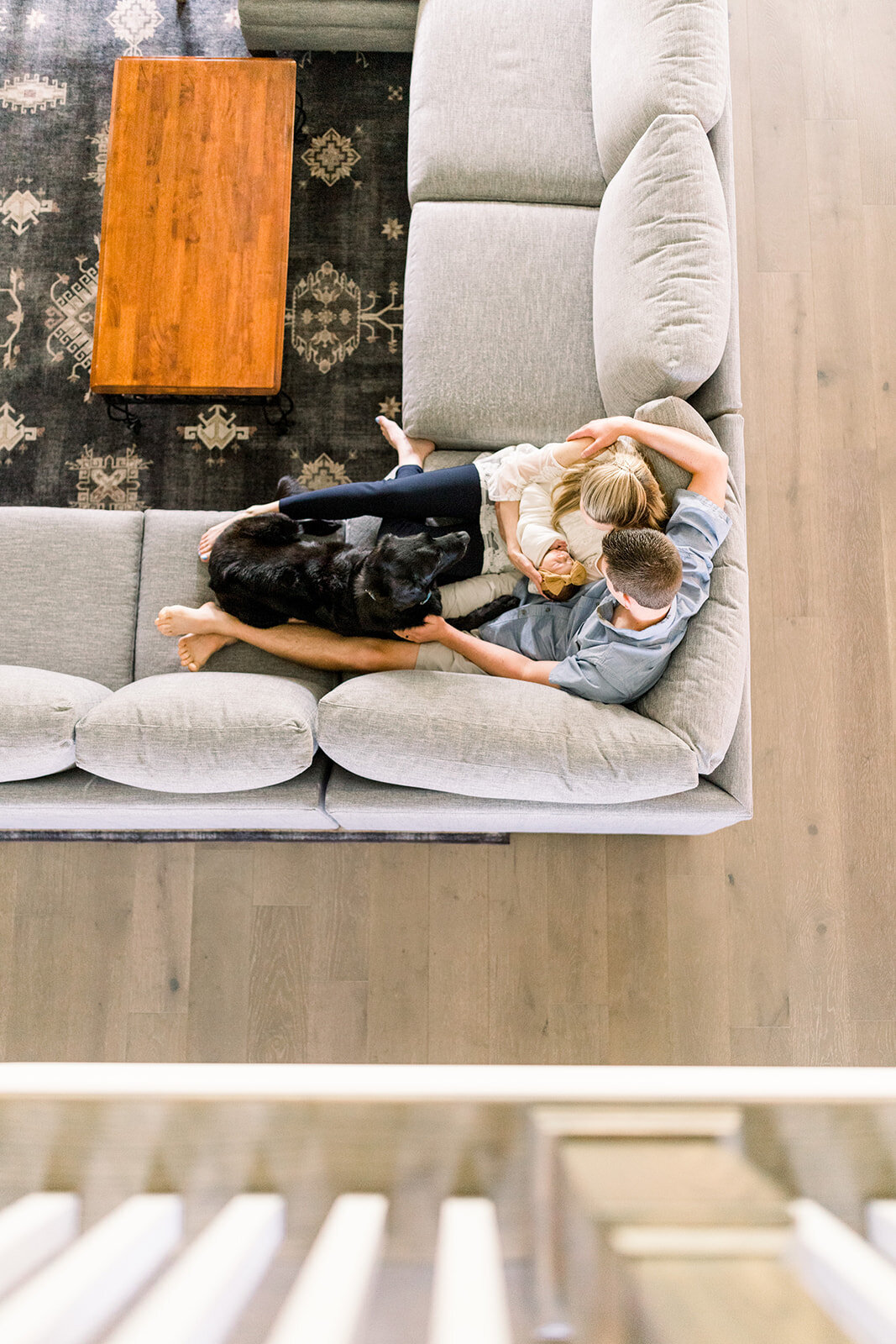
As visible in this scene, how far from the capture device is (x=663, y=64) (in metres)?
1.86

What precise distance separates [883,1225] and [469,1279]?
29 centimetres

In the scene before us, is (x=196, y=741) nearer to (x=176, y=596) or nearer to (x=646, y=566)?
(x=176, y=596)

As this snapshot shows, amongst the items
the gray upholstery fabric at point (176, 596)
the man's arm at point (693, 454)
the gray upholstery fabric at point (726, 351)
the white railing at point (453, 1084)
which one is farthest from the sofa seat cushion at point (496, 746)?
the white railing at point (453, 1084)

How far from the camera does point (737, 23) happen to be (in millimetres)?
2586

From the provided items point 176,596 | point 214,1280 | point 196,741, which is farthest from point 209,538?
point 214,1280

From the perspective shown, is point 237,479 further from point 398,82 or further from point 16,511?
point 398,82

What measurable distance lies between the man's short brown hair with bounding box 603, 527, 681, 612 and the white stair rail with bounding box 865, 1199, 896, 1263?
3.67 feet

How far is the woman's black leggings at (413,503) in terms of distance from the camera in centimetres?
188

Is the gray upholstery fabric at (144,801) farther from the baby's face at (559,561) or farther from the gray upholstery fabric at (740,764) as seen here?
the gray upholstery fabric at (740,764)

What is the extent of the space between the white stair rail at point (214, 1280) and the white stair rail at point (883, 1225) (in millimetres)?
407

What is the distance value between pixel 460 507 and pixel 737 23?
2.09m

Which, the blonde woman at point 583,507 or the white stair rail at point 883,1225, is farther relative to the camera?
the blonde woman at point 583,507

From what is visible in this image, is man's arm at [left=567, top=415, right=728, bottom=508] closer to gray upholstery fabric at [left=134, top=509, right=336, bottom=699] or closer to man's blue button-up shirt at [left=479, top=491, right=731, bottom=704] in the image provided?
man's blue button-up shirt at [left=479, top=491, right=731, bottom=704]

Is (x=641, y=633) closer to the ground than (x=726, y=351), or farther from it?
closer to the ground
